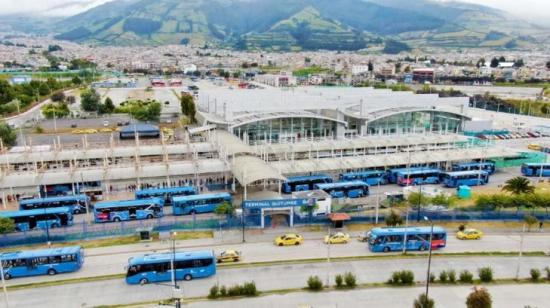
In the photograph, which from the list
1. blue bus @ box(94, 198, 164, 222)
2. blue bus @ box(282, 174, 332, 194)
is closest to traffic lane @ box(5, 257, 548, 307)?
blue bus @ box(94, 198, 164, 222)

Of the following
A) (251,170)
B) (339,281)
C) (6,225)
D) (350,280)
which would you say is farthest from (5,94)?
(350,280)

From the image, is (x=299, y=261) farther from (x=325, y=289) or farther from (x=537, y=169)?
(x=537, y=169)

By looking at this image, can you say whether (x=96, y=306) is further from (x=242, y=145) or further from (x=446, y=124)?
(x=446, y=124)

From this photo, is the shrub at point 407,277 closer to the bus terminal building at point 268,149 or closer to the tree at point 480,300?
the tree at point 480,300

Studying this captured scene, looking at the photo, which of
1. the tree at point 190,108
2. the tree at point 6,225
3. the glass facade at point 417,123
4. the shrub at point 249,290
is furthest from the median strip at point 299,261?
the tree at point 190,108

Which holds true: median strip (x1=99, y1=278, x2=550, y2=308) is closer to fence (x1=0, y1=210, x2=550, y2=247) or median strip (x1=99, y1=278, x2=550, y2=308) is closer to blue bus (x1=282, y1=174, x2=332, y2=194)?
fence (x1=0, y1=210, x2=550, y2=247)

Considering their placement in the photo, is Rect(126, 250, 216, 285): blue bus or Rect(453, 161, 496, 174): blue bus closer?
Rect(126, 250, 216, 285): blue bus

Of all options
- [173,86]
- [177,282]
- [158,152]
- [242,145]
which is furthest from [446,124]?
[173,86]
